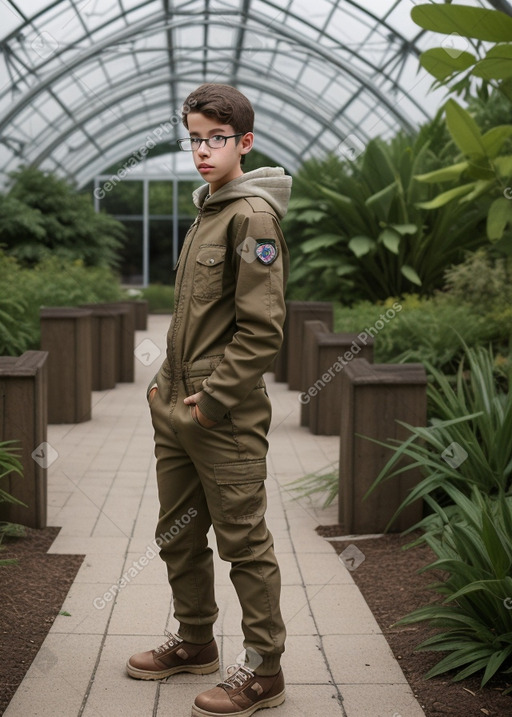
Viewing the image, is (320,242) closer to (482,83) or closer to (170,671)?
(482,83)

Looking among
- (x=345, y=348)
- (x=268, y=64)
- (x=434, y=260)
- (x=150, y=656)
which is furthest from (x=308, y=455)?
(x=268, y=64)

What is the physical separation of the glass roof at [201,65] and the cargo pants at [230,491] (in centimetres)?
1087

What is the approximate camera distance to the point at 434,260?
1268cm

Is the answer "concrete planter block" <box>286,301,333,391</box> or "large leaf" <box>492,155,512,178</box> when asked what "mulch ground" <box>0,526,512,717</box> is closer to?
"large leaf" <box>492,155,512,178</box>

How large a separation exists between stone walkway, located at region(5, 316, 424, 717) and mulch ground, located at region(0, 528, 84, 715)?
5cm

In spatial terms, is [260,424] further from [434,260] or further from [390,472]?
[434,260]

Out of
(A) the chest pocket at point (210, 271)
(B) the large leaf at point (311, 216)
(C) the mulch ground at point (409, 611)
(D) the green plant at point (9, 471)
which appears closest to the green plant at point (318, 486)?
(C) the mulch ground at point (409, 611)

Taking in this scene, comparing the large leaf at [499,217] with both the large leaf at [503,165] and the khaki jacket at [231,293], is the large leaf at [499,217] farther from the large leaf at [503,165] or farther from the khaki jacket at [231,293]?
the khaki jacket at [231,293]

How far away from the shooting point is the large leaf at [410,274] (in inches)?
479

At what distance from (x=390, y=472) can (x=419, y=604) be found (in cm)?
110

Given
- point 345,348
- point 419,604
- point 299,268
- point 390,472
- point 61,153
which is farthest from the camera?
point 61,153

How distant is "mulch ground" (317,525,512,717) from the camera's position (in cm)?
308

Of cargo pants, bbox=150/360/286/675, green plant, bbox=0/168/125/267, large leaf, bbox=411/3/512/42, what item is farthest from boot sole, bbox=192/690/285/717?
green plant, bbox=0/168/125/267

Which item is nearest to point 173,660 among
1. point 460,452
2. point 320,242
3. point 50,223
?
point 460,452
